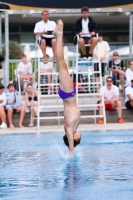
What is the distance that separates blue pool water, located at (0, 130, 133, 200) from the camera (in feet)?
20.0

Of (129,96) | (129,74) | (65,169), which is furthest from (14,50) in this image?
(65,169)

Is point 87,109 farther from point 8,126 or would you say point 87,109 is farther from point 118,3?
point 118,3

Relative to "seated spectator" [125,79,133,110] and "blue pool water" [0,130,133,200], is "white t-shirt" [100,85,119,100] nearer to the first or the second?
"seated spectator" [125,79,133,110]

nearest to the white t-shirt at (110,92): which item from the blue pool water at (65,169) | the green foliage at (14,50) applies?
the blue pool water at (65,169)

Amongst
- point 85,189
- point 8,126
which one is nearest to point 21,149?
point 85,189

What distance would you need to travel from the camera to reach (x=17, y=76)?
18.1m

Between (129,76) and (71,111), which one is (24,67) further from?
(71,111)

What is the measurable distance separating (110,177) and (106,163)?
125cm

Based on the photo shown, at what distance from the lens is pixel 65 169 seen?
7781 millimetres

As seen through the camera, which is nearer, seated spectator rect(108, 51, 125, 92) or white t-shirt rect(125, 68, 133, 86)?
white t-shirt rect(125, 68, 133, 86)

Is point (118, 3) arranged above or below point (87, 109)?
above

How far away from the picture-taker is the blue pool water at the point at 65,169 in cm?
609

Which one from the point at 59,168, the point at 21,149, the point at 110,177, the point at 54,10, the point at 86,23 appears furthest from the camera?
the point at 54,10

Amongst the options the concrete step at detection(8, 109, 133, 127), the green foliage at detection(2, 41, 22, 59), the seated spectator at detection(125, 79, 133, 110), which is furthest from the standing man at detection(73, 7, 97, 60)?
the green foliage at detection(2, 41, 22, 59)
